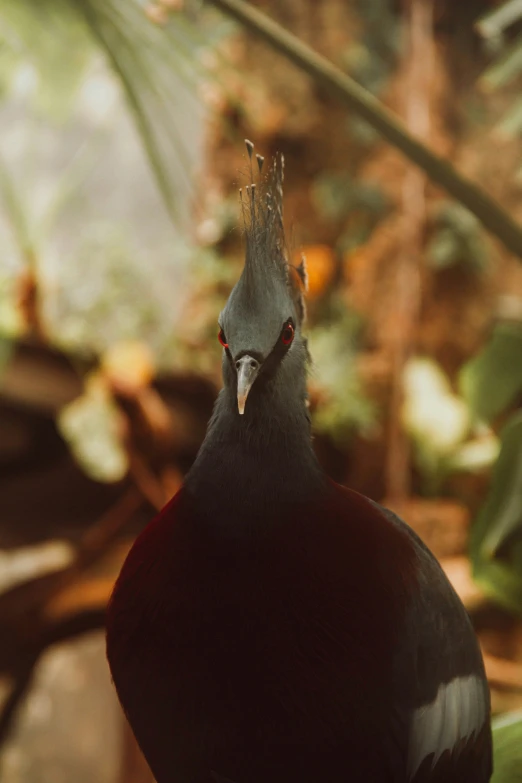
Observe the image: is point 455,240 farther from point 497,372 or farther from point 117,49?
point 117,49

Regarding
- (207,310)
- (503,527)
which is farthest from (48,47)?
(207,310)

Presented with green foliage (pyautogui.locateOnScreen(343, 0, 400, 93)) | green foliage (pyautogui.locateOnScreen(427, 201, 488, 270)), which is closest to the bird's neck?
green foliage (pyautogui.locateOnScreen(427, 201, 488, 270))

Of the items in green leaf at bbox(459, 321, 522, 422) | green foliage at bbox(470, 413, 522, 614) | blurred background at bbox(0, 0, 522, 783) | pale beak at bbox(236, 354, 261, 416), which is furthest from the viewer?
blurred background at bbox(0, 0, 522, 783)

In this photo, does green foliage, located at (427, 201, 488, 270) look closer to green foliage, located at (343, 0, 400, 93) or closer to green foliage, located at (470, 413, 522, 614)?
green foliage, located at (343, 0, 400, 93)

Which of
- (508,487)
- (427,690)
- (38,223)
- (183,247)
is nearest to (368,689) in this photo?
(427,690)

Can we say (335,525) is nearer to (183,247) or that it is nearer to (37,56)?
(37,56)

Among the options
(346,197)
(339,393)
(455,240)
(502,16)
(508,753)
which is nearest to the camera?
(508,753)

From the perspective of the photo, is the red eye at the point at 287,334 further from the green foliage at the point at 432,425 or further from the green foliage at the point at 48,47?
the green foliage at the point at 432,425

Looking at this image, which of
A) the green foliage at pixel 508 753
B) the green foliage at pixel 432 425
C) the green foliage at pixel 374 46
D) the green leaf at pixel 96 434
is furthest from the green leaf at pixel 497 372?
the green foliage at pixel 374 46
